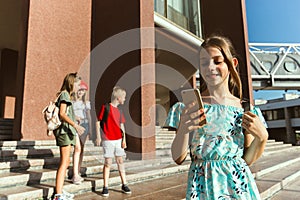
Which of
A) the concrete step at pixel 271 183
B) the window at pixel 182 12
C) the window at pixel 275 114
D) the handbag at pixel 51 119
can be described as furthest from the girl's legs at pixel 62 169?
the window at pixel 275 114

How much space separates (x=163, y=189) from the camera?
12.1 ft

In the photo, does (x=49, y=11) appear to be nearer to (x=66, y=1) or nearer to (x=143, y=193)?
(x=66, y=1)

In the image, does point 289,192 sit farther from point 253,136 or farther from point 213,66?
point 213,66

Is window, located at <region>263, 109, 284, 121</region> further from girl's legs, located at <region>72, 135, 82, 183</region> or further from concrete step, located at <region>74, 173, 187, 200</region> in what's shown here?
girl's legs, located at <region>72, 135, 82, 183</region>

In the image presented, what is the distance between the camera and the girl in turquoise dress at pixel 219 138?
1.12 metres

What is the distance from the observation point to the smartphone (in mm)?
1062

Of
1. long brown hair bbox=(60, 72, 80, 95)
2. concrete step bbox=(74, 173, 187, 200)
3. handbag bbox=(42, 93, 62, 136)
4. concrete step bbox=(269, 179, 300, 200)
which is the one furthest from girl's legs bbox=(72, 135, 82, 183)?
concrete step bbox=(269, 179, 300, 200)

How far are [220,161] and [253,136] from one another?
0.21 m

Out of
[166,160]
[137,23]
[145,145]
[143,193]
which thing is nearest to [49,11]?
[137,23]

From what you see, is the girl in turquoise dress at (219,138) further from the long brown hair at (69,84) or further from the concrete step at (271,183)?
the concrete step at (271,183)

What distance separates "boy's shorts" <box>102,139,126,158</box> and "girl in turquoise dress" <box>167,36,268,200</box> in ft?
7.46

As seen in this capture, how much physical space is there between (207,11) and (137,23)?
11.5 feet

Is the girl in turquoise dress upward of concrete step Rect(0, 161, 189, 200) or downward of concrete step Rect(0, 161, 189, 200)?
upward

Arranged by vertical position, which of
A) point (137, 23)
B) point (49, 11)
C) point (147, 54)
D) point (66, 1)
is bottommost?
point (147, 54)
